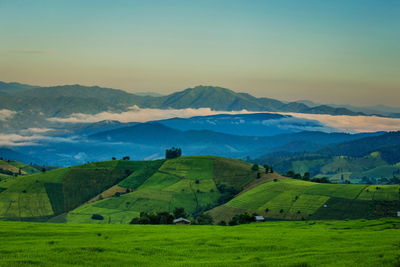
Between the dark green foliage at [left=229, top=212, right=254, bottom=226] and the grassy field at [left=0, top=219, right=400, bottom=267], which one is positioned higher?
the grassy field at [left=0, top=219, right=400, bottom=267]

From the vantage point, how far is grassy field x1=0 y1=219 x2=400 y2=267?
6034cm

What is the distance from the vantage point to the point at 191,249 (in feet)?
235

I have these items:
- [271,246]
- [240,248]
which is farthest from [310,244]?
[240,248]

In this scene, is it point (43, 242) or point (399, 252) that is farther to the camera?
point (43, 242)

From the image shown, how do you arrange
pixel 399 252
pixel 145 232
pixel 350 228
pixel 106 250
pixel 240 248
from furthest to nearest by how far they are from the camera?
pixel 350 228 → pixel 145 232 → pixel 240 248 → pixel 106 250 → pixel 399 252

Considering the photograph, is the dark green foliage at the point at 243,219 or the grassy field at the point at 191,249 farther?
the dark green foliage at the point at 243,219

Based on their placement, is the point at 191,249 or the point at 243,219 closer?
the point at 191,249

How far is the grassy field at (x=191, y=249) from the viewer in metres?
60.3

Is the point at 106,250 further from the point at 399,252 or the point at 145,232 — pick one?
the point at 399,252

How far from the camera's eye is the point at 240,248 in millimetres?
72875

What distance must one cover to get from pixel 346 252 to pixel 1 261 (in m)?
43.0

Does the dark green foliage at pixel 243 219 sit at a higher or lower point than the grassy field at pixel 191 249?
lower

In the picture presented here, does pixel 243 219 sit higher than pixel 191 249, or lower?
lower

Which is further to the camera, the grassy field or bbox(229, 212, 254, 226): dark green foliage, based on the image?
bbox(229, 212, 254, 226): dark green foliage
